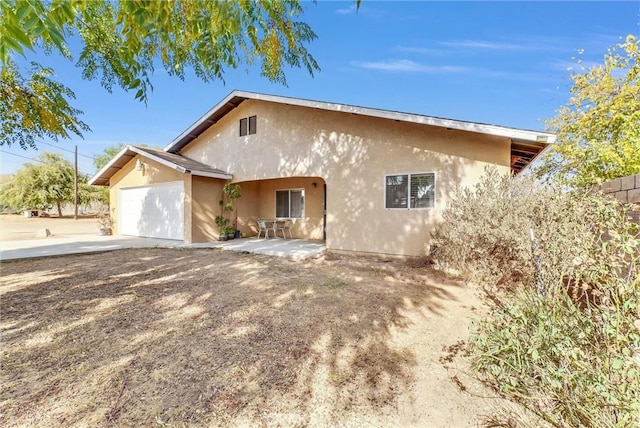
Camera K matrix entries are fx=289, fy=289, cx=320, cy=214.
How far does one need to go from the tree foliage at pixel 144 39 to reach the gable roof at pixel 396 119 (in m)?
4.15

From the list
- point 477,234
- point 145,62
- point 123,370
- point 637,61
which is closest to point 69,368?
point 123,370

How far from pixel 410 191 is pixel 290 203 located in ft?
21.3

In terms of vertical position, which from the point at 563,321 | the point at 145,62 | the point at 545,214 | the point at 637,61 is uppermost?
the point at 637,61

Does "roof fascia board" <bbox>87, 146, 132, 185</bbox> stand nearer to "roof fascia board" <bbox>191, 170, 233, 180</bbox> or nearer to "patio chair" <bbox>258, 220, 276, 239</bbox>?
"roof fascia board" <bbox>191, 170, 233, 180</bbox>

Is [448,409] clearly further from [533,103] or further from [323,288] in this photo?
[533,103]

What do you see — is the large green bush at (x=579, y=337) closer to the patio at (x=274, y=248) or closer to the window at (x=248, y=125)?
the patio at (x=274, y=248)

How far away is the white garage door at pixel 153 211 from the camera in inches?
480

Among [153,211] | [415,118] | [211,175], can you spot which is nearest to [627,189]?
[415,118]

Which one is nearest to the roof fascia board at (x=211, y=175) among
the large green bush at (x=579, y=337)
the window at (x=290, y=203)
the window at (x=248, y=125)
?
the window at (x=248, y=125)

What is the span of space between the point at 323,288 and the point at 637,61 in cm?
1465

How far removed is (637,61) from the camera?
10797 mm

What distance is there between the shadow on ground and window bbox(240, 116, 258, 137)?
23.3 ft

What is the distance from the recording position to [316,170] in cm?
1021

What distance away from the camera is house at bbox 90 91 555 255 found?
8.14 m
